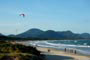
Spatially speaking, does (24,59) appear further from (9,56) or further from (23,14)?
(23,14)

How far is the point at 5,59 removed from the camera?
871 inches

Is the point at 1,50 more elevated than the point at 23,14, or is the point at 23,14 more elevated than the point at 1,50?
the point at 23,14

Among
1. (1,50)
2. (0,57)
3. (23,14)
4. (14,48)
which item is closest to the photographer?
(0,57)

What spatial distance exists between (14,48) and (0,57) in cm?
808

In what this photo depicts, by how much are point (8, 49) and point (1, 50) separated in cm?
126

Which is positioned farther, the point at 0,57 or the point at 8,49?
the point at 8,49

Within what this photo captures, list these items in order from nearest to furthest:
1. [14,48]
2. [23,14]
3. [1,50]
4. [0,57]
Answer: [0,57], [23,14], [1,50], [14,48]

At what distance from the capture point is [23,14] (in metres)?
25.8

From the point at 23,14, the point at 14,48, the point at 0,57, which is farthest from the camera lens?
the point at 14,48

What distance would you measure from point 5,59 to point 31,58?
2424 mm

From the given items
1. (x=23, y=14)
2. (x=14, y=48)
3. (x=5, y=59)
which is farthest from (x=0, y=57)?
(x=14, y=48)

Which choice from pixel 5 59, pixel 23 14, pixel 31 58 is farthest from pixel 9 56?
pixel 23 14

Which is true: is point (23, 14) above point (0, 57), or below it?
above

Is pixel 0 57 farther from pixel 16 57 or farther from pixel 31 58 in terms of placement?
pixel 31 58
